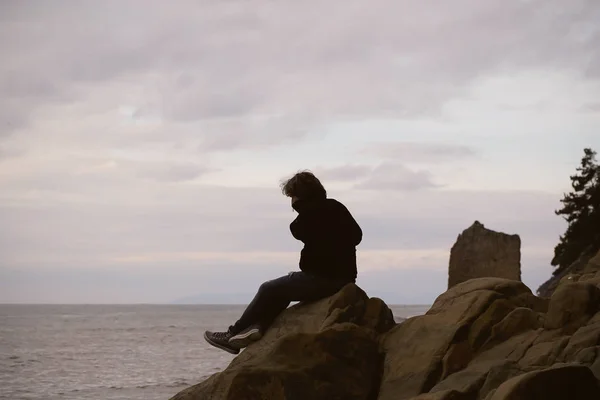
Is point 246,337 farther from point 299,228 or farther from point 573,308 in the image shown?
point 573,308

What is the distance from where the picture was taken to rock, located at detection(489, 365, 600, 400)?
664 centimetres

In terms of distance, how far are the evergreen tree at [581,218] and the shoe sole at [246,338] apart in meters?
41.1

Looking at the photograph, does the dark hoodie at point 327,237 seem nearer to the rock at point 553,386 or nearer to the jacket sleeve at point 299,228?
the jacket sleeve at point 299,228

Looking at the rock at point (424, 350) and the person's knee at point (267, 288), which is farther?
the person's knee at point (267, 288)

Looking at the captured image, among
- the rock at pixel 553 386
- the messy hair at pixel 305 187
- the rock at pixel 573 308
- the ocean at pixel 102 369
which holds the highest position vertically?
the messy hair at pixel 305 187

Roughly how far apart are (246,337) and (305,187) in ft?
6.63

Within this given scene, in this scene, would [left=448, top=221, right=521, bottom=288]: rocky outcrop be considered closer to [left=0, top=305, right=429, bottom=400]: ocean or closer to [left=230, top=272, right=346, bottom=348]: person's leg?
[left=0, top=305, right=429, bottom=400]: ocean

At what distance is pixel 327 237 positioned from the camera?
10062mm

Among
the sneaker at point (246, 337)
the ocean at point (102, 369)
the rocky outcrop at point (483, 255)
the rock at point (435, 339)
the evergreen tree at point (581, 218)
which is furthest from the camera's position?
the evergreen tree at point (581, 218)

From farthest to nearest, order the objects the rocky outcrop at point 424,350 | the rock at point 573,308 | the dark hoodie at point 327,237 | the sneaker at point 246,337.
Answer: the sneaker at point 246,337, the dark hoodie at point 327,237, the rock at point 573,308, the rocky outcrop at point 424,350

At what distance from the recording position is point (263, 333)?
1034 cm

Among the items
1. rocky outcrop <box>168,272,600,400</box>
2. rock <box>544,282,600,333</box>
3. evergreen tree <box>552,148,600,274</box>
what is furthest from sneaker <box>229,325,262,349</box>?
evergreen tree <box>552,148,600,274</box>

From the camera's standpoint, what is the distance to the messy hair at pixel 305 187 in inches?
404

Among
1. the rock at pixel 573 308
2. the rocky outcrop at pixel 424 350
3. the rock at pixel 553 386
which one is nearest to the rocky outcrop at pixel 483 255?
the rocky outcrop at pixel 424 350
